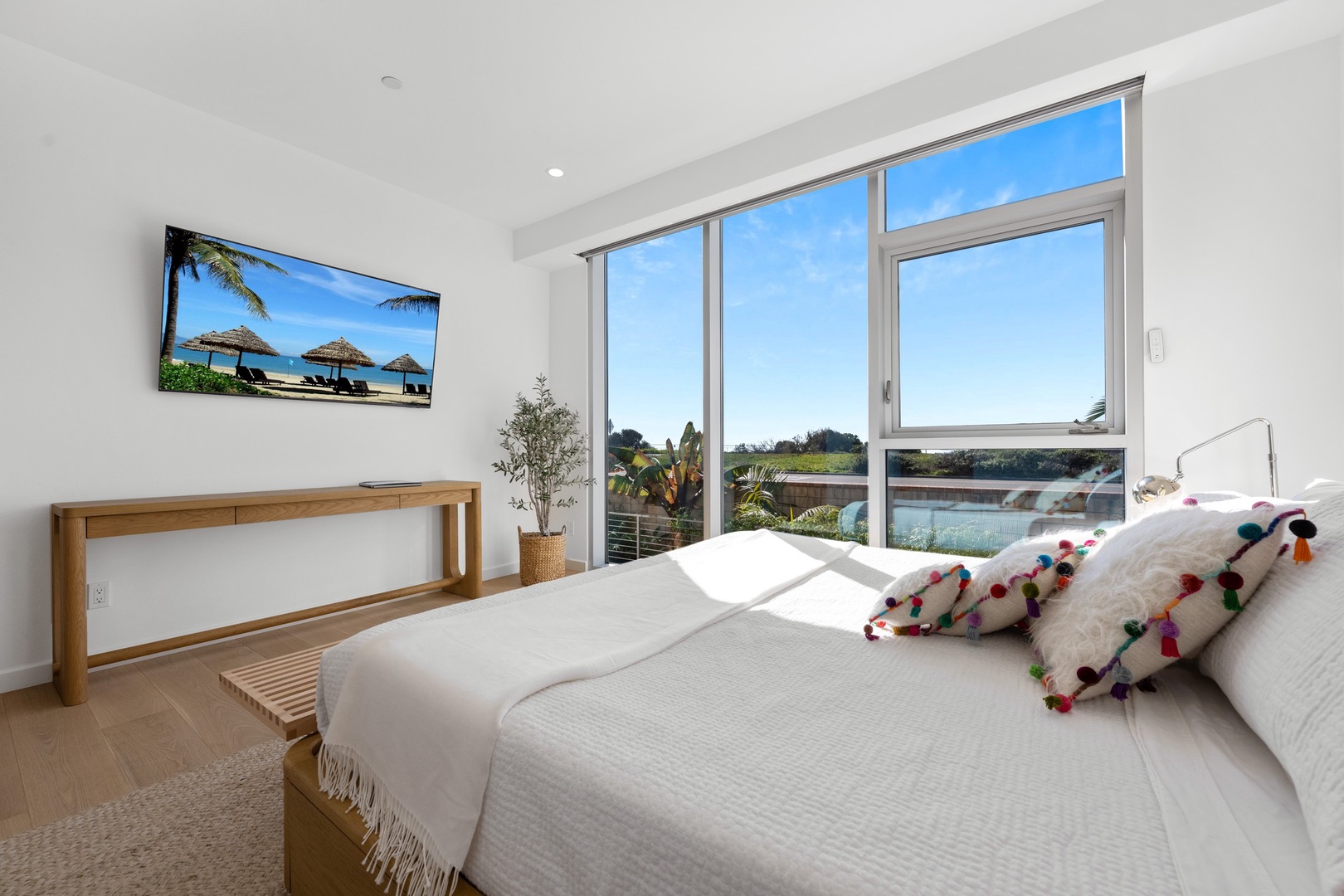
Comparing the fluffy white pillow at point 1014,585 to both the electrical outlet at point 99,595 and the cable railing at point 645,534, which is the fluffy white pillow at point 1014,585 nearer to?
the cable railing at point 645,534

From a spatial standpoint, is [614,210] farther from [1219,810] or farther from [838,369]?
[1219,810]

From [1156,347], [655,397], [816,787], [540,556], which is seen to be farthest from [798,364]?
[816,787]

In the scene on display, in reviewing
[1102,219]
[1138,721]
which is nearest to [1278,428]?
[1102,219]

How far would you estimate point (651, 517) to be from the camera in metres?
4.34

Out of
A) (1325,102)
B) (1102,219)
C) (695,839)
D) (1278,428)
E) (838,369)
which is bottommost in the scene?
(695,839)

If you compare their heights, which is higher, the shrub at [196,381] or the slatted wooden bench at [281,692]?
the shrub at [196,381]

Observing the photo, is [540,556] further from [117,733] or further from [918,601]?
[918,601]

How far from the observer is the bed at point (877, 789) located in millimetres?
604

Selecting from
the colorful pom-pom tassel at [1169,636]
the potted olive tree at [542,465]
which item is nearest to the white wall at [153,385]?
the potted olive tree at [542,465]

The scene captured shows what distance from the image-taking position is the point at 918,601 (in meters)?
1.30

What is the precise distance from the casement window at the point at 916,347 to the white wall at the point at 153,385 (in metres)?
1.68

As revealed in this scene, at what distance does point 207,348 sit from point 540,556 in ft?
7.04

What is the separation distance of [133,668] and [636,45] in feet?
11.5

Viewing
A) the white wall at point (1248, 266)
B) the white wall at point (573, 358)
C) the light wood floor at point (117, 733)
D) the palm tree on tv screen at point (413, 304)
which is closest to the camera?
the light wood floor at point (117, 733)
